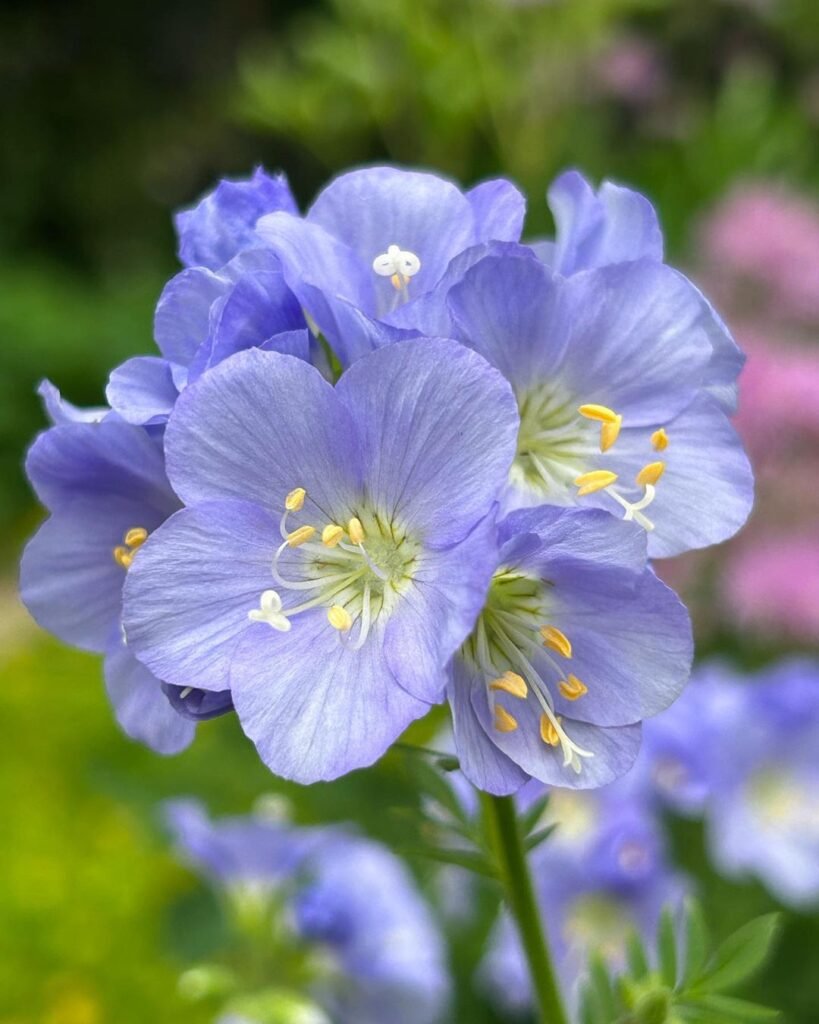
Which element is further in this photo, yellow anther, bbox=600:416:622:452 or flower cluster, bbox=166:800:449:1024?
flower cluster, bbox=166:800:449:1024

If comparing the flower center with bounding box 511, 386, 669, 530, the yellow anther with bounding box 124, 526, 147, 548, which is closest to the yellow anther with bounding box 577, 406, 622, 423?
the flower center with bounding box 511, 386, 669, 530

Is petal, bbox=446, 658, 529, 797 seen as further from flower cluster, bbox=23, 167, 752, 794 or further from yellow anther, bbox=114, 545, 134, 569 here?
yellow anther, bbox=114, 545, 134, 569

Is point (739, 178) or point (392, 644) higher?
point (392, 644)

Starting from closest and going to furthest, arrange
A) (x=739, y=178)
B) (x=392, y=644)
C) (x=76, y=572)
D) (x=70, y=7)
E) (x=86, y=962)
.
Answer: (x=392, y=644) < (x=76, y=572) < (x=86, y=962) < (x=739, y=178) < (x=70, y=7)

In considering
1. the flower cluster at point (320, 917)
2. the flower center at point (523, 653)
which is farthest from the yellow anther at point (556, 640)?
the flower cluster at point (320, 917)

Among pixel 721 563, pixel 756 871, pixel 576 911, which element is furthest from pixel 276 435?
pixel 721 563

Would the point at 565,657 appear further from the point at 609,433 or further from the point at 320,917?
the point at 320,917

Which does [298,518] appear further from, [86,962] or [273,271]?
[86,962]

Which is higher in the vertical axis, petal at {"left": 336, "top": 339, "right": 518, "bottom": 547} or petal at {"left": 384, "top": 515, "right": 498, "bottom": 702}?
petal at {"left": 336, "top": 339, "right": 518, "bottom": 547}
